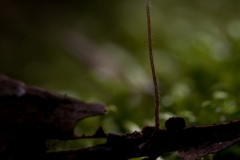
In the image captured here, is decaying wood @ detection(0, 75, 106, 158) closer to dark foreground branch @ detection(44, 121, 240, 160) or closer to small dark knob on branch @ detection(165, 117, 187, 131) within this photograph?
dark foreground branch @ detection(44, 121, 240, 160)

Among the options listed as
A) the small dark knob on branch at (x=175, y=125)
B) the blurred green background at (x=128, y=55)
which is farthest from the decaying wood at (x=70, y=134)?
the blurred green background at (x=128, y=55)

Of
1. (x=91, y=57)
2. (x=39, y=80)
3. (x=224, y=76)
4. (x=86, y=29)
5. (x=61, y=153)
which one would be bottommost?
(x=61, y=153)

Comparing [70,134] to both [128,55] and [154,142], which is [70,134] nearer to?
[154,142]

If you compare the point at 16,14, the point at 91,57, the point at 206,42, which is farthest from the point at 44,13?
the point at 206,42

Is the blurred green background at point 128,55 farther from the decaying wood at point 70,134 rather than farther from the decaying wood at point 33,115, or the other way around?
the decaying wood at point 33,115

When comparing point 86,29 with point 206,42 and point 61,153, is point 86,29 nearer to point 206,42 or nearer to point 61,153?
point 206,42
